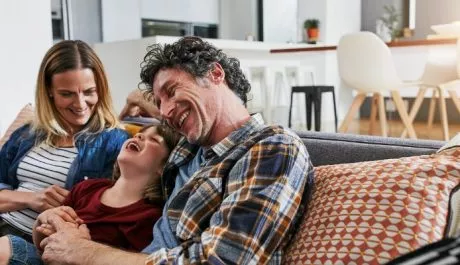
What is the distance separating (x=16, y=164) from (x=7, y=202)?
0.61ft

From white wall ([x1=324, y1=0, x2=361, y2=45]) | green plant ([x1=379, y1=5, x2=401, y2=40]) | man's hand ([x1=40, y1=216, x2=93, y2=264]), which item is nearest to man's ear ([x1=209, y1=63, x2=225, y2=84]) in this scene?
man's hand ([x1=40, y1=216, x2=93, y2=264])

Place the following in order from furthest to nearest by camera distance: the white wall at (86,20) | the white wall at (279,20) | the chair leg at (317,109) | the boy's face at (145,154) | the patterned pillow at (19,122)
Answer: the white wall at (279,20) → the white wall at (86,20) → the chair leg at (317,109) → the patterned pillow at (19,122) → the boy's face at (145,154)

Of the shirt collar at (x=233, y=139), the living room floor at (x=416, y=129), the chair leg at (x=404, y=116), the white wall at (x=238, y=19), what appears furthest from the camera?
the white wall at (x=238, y=19)

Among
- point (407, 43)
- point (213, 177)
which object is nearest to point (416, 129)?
point (407, 43)

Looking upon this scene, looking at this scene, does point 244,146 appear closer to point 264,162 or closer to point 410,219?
point 264,162

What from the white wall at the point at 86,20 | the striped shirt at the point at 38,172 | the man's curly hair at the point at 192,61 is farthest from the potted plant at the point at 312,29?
the man's curly hair at the point at 192,61

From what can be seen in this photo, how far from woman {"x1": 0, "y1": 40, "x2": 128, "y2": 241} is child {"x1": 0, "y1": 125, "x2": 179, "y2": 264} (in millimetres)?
153

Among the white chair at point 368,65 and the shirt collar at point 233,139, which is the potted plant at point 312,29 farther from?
the shirt collar at point 233,139

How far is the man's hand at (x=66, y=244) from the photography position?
121 centimetres

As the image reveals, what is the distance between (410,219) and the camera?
2.91 ft

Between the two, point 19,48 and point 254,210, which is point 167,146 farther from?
point 19,48

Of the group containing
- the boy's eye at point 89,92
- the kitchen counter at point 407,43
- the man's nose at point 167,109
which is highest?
the kitchen counter at point 407,43

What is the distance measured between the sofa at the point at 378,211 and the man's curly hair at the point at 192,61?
1.20 feet

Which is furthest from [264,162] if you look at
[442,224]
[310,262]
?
[442,224]
